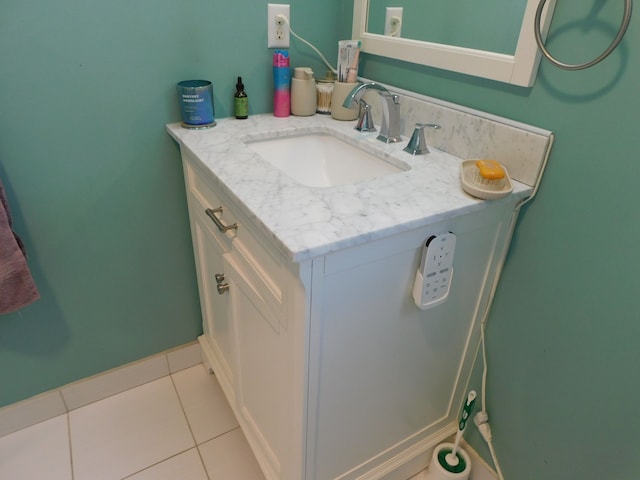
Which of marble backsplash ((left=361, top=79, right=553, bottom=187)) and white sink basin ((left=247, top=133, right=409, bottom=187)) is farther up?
marble backsplash ((left=361, top=79, right=553, bottom=187))

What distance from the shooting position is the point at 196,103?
3.71 feet

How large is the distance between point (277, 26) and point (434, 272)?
Answer: 0.85 m

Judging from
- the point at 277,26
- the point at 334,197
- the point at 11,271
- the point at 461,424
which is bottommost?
the point at 461,424

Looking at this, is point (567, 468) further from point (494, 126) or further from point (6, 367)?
point (6, 367)

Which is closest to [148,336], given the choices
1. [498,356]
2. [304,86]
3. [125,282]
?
[125,282]

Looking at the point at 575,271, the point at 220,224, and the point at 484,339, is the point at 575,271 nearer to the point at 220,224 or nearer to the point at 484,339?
the point at 484,339

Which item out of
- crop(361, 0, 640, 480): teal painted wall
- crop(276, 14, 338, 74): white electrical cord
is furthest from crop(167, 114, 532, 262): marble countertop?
crop(276, 14, 338, 74): white electrical cord

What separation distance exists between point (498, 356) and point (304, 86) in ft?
3.07

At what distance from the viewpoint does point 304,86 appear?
4.17 feet

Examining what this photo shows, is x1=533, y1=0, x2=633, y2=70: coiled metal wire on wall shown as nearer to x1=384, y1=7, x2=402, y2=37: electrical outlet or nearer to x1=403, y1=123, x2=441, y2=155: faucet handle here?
x1=403, y1=123, x2=441, y2=155: faucet handle

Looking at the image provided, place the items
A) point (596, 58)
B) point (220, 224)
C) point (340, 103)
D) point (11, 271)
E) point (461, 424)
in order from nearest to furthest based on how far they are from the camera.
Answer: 1. point (596, 58)
2. point (220, 224)
3. point (11, 271)
4. point (461, 424)
5. point (340, 103)

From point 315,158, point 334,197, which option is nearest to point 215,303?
point 315,158

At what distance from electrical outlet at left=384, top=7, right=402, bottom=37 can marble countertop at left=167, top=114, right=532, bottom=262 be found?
317 millimetres

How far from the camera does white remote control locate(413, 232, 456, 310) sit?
2.67 ft
